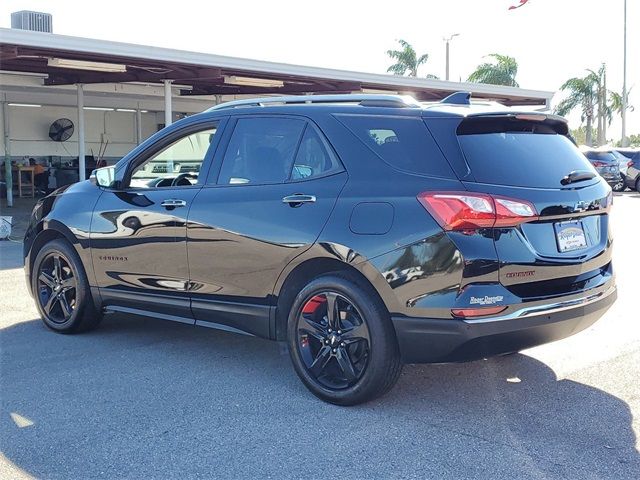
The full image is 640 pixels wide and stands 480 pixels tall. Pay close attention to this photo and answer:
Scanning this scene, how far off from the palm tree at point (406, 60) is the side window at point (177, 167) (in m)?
35.2

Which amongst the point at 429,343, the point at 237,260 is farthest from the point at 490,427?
the point at 237,260

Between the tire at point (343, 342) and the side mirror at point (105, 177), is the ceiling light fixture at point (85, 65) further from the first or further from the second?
the tire at point (343, 342)

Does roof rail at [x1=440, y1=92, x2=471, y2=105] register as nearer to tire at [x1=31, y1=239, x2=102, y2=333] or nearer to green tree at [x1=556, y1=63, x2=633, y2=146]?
tire at [x1=31, y1=239, x2=102, y2=333]

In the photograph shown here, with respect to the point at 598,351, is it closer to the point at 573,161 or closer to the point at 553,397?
the point at 553,397

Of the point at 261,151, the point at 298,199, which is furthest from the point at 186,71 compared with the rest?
the point at 298,199

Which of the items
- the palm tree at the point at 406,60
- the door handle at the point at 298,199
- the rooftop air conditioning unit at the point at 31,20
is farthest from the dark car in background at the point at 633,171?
the door handle at the point at 298,199

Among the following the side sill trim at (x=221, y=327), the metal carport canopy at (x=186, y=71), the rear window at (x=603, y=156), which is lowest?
the side sill trim at (x=221, y=327)

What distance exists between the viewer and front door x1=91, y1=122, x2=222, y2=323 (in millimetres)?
5148

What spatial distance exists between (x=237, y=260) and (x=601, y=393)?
2.46m

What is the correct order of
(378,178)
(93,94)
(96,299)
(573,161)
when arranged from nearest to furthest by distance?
(378,178), (573,161), (96,299), (93,94)

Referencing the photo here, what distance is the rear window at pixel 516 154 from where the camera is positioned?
158 inches

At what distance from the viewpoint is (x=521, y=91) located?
80.0ft

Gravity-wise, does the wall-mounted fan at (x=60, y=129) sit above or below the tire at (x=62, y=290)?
above

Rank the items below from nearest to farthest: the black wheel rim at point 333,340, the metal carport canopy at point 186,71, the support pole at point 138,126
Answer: the black wheel rim at point 333,340 → the metal carport canopy at point 186,71 → the support pole at point 138,126
